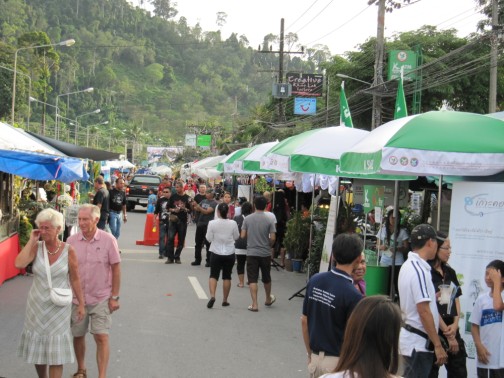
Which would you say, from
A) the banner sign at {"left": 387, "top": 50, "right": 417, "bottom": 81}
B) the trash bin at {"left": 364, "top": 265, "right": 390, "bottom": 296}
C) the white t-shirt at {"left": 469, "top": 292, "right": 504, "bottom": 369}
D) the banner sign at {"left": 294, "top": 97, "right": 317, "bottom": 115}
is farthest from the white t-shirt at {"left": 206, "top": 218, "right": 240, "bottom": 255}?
the banner sign at {"left": 294, "top": 97, "right": 317, "bottom": 115}

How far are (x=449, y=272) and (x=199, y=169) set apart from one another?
27579mm

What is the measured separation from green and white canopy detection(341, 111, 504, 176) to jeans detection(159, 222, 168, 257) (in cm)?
1018

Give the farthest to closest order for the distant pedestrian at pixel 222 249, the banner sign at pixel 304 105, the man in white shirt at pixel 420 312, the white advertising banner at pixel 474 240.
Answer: the banner sign at pixel 304 105, the distant pedestrian at pixel 222 249, the white advertising banner at pixel 474 240, the man in white shirt at pixel 420 312

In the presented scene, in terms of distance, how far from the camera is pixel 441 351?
5098 mm

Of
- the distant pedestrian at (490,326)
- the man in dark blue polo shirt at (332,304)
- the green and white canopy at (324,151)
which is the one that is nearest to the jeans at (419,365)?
the distant pedestrian at (490,326)

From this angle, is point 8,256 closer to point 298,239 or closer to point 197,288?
point 197,288

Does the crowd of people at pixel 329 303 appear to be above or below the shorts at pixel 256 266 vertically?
above

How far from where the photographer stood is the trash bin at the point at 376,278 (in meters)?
9.67

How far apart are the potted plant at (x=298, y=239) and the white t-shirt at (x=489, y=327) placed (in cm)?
941

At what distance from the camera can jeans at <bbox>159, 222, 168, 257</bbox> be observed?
54.6 ft

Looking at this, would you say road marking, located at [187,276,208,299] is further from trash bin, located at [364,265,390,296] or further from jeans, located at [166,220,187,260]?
trash bin, located at [364,265,390,296]

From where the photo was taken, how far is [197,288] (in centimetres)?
1264

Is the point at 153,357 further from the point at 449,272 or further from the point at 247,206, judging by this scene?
the point at 247,206

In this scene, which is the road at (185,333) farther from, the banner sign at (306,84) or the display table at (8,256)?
the banner sign at (306,84)
